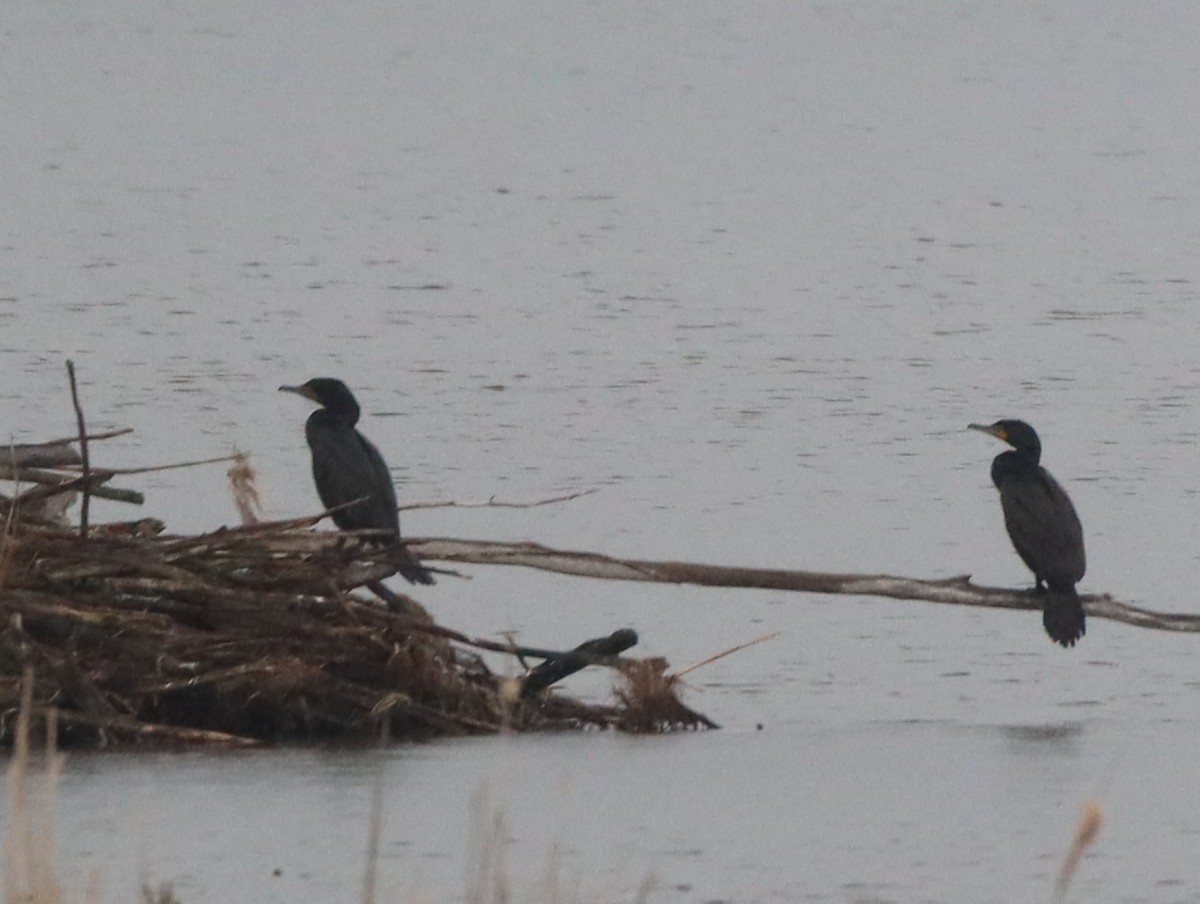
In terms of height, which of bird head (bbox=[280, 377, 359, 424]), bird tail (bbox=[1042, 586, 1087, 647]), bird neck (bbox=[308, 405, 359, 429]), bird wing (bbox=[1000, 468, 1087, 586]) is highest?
bird head (bbox=[280, 377, 359, 424])

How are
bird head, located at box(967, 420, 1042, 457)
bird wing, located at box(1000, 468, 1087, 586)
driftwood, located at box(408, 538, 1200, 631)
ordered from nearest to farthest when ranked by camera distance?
driftwood, located at box(408, 538, 1200, 631), bird wing, located at box(1000, 468, 1087, 586), bird head, located at box(967, 420, 1042, 457)

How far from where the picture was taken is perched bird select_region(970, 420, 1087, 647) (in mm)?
9852

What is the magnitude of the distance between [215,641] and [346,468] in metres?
1.40

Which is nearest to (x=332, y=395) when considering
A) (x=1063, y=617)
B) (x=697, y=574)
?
(x=697, y=574)

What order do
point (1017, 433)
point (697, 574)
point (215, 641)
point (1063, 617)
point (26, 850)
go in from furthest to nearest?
point (1017, 433)
point (1063, 617)
point (697, 574)
point (215, 641)
point (26, 850)

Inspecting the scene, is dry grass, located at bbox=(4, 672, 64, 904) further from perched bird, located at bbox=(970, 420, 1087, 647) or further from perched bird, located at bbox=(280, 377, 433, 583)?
perched bird, located at bbox=(970, 420, 1087, 647)

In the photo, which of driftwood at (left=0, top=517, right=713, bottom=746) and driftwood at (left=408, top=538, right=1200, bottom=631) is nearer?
driftwood at (left=0, top=517, right=713, bottom=746)

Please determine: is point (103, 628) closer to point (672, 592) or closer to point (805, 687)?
point (805, 687)

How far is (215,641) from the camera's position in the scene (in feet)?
27.8

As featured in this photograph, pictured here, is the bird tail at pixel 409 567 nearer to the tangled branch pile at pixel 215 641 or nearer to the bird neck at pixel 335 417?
the tangled branch pile at pixel 215 641

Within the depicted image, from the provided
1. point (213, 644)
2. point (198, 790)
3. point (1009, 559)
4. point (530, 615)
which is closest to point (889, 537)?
point (1009, 559)

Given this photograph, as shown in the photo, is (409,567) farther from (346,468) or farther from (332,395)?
(332,395)

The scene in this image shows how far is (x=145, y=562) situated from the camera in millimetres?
8383

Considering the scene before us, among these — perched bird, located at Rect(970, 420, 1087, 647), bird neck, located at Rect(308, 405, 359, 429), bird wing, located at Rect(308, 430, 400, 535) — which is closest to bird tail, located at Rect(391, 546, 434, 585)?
bird wing, located at Rect(308, 430, 400, 535)
